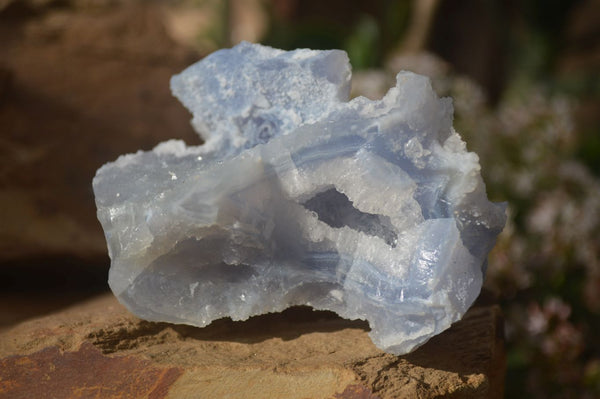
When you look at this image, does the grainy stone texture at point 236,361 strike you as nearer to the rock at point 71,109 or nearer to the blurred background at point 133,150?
the blurred background at point 133,150

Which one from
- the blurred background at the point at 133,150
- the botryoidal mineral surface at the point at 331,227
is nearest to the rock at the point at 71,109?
the blurred background at the point at 133,150

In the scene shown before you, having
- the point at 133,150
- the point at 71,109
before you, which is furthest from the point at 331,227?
the point at 71,109

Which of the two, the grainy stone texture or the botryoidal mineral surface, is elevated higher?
the botryoidal mineral surface

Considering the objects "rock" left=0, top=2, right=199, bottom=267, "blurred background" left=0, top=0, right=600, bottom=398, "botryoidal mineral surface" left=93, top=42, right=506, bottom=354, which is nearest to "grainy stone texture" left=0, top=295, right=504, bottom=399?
"botryoidal mineral surface" left=93, top=42, right=506, bottom=354

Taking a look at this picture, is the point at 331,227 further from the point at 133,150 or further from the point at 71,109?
the point at 71,109

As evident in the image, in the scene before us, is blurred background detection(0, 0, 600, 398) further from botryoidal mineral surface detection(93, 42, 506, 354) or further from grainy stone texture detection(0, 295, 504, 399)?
botryoidal mineral surface detection(93, 42, 506, 354)
